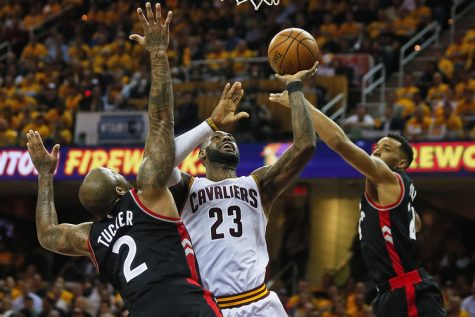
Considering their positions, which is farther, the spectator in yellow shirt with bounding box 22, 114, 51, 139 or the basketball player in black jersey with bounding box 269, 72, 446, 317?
the spectator in yellow shirt with bounding box 22, 114, 51, 139

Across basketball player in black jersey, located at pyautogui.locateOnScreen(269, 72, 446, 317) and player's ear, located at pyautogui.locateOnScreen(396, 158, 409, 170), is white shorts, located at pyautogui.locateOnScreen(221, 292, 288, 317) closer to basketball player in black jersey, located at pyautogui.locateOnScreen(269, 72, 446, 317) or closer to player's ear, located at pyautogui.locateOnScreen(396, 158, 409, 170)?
basketball player in black jersey, located at pyautogui.locateOnScreen(269, 72, 446, 317)

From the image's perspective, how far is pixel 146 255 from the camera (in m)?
5.12

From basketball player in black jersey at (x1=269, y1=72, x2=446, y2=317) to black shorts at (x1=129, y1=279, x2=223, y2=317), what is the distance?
6.06 ft

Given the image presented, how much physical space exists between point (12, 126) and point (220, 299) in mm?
12940

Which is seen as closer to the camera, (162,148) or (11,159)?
(162,148)

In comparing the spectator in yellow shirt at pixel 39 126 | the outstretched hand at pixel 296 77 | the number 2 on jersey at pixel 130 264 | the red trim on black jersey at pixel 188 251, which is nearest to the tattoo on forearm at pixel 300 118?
the outstretched hand at pixel 296 77

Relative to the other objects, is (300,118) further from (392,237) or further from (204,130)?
(392,237)

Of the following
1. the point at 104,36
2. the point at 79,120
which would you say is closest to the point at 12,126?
the point at 79,120

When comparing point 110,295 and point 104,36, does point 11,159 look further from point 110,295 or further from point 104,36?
point 104,36

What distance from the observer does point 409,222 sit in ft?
22.2

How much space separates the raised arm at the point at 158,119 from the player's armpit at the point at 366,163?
1.80 metres

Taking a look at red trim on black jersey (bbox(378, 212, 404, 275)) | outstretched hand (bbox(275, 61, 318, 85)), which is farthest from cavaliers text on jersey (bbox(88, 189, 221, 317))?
red trim on black jersey (bbox(378, 212, 404, 275))

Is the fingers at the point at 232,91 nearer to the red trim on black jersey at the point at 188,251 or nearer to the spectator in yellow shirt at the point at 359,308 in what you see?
the red trim on black jersey at the point at 188,251

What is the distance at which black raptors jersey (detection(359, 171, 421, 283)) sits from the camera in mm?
6684
